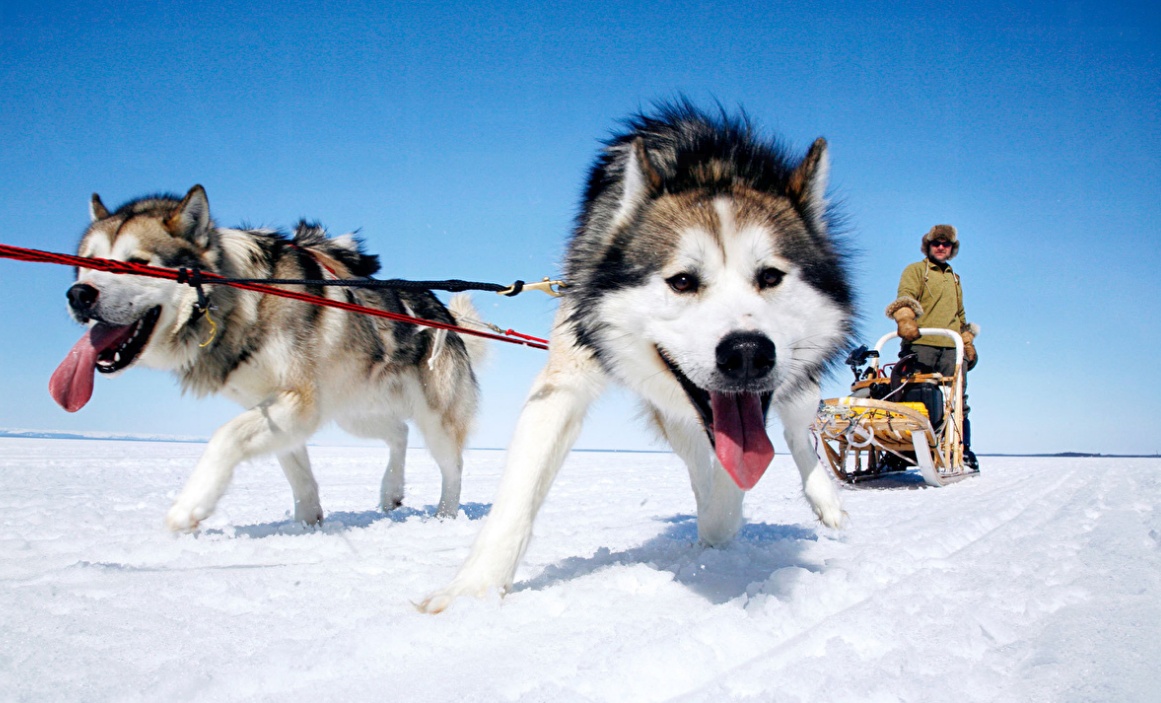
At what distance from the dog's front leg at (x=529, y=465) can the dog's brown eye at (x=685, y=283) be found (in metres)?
0.34

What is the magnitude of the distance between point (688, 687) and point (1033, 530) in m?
2.18

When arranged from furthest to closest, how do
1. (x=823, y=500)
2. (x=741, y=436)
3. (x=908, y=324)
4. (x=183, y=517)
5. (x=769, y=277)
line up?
(x=908, y=324), (x=823, y=500), (x=183, y=517), (x=769, y=277), (x=741, y=436)

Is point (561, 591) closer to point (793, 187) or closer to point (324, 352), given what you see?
point (793, 187)

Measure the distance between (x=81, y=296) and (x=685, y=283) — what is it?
2088 mm

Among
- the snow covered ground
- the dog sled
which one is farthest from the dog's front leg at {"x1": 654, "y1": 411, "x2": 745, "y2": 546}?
the dog sled

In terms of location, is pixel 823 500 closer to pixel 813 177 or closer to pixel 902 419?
pixel 813 177

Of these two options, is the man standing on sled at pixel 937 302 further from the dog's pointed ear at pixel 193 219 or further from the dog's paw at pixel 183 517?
the dog's paw at pixel 183 517

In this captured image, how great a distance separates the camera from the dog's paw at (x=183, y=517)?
2.25 m

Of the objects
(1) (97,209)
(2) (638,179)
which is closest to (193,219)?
(1) (97,209)

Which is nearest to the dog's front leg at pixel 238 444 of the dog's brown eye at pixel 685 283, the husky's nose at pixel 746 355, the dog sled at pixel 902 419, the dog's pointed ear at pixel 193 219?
the dog's pointed ear at pixel 193 219

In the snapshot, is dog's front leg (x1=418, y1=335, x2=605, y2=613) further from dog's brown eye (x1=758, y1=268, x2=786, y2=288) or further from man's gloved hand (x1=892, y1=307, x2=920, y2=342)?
man's gloved hand (x1=892, y1=307, x2=920, y2=342)

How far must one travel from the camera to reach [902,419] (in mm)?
5203

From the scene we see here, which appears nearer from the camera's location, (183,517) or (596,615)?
(596,615)

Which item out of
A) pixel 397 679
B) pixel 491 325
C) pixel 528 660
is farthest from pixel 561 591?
pixel 491 325
